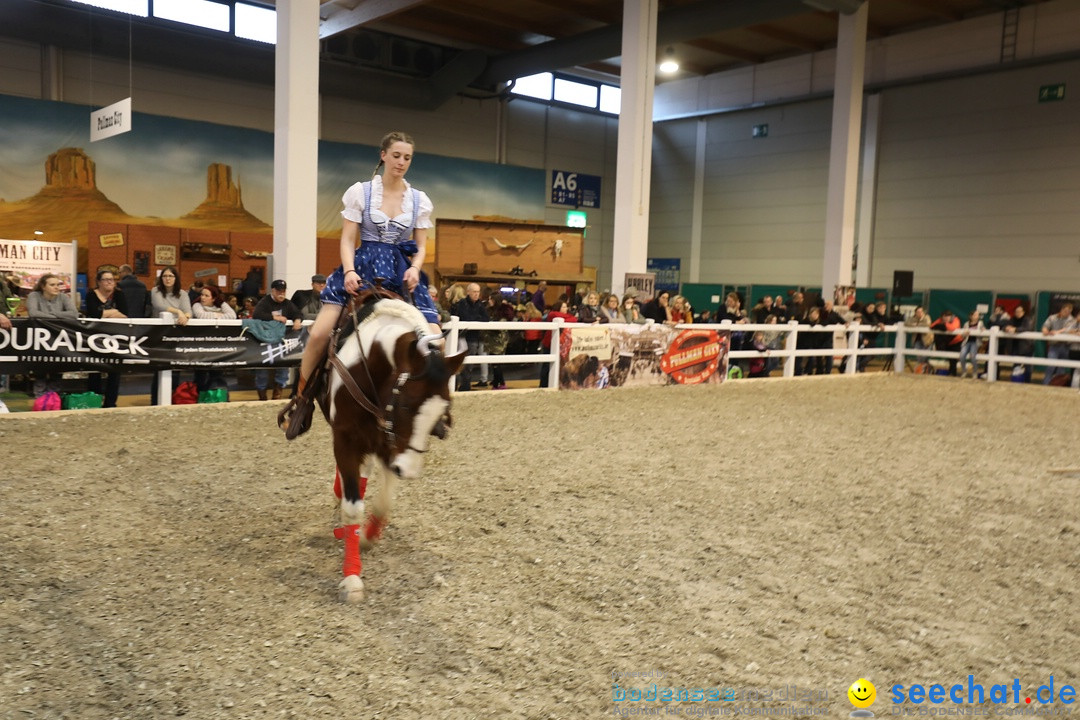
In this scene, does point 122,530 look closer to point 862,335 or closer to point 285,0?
point 285,0

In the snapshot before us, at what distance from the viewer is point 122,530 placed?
4270 mm

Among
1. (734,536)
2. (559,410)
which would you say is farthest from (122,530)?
(559,410)

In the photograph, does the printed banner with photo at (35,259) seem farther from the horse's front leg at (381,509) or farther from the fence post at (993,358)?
the fence post at (993,358)

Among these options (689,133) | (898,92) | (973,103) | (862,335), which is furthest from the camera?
(689,133)

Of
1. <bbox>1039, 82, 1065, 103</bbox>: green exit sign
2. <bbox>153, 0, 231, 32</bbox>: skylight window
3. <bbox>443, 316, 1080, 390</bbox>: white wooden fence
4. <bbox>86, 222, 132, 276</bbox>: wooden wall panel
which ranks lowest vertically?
<bbox>443, 316, 1080, 390</bbox>: white wooden fence

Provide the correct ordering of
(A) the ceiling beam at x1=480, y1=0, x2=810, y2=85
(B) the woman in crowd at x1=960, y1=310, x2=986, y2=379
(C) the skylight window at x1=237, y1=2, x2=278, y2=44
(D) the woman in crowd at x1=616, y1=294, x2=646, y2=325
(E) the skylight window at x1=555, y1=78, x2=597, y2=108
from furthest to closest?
(E) the skylight window at x1=555, y1=78, x2=597, y2=108 < (C) the skylight window at x1=237, y1=2, x2=278, y2=44 < (A) the ceiling beam at x1=480, y1=0, x2=810, y2=85 < (B) the woman in crowd at x1=960, y1=310, x2=986, y2=379 < (D) the woman in crowd at x1=616, y1=294, x2=646, y2=325

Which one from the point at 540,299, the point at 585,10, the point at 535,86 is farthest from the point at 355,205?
the point at 535,86

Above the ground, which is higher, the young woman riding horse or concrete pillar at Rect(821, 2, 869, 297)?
concrete pillar at Rect(821, 2, 869, 297)

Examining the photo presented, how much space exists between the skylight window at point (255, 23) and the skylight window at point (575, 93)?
961 cm

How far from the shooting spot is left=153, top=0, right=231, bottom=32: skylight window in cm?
1819

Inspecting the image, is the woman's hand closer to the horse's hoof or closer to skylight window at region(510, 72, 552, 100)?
the horse's hoof

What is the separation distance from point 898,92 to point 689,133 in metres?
7.06

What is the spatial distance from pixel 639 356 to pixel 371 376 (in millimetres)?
8319

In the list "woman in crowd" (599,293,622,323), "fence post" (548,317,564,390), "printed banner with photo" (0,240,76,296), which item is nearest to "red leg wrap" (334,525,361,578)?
"fence post" (548,317,564,390)
